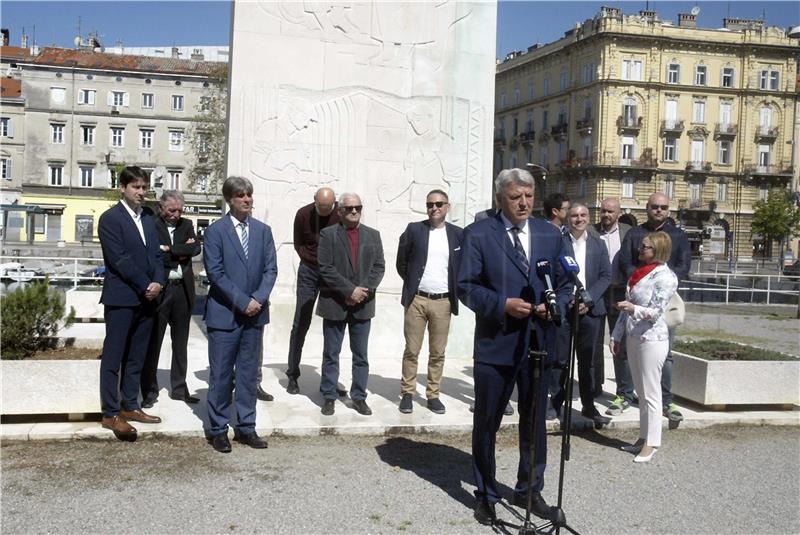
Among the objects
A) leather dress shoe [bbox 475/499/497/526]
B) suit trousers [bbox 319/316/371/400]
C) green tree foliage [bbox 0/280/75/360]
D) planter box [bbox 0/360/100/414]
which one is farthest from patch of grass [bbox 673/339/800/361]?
green tree foliage [bbox 0/280/75/360]

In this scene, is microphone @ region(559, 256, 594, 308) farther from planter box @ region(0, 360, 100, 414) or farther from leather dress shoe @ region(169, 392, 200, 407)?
leather dress shoe @ region(169, 392, 200, 407)

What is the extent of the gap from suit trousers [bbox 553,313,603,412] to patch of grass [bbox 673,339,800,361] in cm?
160

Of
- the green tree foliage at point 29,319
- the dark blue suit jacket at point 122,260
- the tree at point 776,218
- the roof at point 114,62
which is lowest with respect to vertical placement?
the green tree foliage at point 29,319

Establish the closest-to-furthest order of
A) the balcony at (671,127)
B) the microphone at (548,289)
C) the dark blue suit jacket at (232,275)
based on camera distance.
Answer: the microphone at (548,289)
the dark blue suit jacket at (232,275)
the balcony at (671,127)

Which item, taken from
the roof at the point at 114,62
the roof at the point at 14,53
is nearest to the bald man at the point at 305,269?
the roof at the point at 114,62

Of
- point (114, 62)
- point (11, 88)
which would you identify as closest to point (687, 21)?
point (114, 62)

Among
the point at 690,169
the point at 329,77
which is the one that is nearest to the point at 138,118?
Answer: the point at 690,169

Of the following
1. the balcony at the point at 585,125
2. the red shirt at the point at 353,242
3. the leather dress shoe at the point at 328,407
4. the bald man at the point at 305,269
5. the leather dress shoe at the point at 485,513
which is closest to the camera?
the leather dress shoe at the point at 485,513

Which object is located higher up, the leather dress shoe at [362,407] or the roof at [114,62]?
the roof at [114,62]

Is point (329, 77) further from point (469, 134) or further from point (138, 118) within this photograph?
point (138, 118)

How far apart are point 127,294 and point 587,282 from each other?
3.92 m

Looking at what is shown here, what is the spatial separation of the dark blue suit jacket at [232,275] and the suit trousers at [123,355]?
2.46ft

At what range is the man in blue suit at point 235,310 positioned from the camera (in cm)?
596

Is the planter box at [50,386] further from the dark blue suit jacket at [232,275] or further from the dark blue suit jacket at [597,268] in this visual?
the dark blue suit jacket at [597,268]
